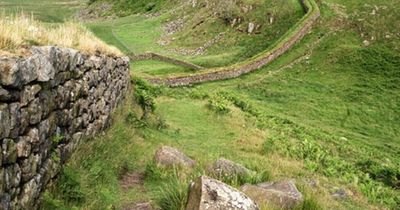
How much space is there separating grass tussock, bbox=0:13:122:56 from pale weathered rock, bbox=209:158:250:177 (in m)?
4.11

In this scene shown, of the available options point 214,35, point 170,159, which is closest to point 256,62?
point 214,35

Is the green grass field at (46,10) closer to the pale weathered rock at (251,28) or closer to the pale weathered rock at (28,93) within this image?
the pale weathered rock at (251,28)

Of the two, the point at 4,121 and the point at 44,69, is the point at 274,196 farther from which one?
the point at 4,121

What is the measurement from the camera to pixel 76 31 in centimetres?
1209

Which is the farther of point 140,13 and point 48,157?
point 140,13

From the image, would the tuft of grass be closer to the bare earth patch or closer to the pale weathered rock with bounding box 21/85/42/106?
the bare earth patch

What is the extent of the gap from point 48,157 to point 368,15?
140 ft

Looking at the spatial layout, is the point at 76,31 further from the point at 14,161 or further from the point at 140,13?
the point at 140,13

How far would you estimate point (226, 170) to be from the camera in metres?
11.3

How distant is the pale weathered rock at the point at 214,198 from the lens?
294 inches

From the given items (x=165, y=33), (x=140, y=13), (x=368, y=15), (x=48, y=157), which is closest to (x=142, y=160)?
(x=48, y=157)

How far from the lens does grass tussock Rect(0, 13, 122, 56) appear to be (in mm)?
7550

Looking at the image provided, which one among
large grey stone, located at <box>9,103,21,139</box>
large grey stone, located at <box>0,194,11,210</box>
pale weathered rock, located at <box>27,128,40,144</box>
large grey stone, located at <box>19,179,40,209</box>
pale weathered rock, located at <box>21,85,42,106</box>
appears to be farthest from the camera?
pale weathered rock, located at <box>27,128,40,144</box>

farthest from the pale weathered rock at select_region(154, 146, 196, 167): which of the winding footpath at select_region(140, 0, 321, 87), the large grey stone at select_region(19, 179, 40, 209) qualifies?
the winding footpath at select_region(140, 0, 321, 87)
